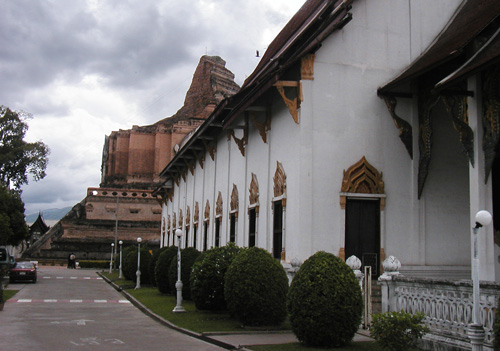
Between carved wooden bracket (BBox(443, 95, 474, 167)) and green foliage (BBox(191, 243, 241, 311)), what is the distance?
6.49 metres

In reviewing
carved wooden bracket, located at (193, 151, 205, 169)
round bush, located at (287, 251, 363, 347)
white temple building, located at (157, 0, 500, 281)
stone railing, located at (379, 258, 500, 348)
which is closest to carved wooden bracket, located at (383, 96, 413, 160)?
white temple building, located at (157, 0, 500, 281)

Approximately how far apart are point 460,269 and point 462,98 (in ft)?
16.8

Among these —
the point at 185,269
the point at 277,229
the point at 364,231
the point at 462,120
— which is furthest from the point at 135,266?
the point at 462,120

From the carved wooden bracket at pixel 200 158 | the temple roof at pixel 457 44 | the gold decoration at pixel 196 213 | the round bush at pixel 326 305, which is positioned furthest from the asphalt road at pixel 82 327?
the carved wooden bracket at pixel 200 158

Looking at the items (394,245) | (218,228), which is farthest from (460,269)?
(218,228)

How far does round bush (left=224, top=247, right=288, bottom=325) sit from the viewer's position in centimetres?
1331

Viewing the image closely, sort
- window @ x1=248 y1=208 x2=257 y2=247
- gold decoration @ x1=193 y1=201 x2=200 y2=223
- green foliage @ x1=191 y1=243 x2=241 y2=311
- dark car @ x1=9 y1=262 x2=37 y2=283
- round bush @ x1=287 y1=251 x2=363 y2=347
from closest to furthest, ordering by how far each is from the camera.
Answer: round bush @ x1=287 y1=251 x2=363 y2=347, green foliage @ x1=191 y1=243 x2=241 y2=311, window @ x1=248 y1=208 x2=257 y2=247, gold decoration @ x1=193 y1=201 x2=200 y2=223, dark car @ x1=9 y1=262 x2=37 y2=283

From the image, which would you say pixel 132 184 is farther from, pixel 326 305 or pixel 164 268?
pixel 326 305

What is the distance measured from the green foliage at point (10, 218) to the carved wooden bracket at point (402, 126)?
88.8 feet

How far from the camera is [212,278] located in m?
16.1

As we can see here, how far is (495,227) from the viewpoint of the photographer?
13.4 metres

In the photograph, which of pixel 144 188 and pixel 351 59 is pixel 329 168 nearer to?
pixel 351 59

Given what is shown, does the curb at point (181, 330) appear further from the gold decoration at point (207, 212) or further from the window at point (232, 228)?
the gold decoration at point (207, 212)

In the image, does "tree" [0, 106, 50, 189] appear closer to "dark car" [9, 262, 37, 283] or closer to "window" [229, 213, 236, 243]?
"dark car" [9, 262, 37, 283]
